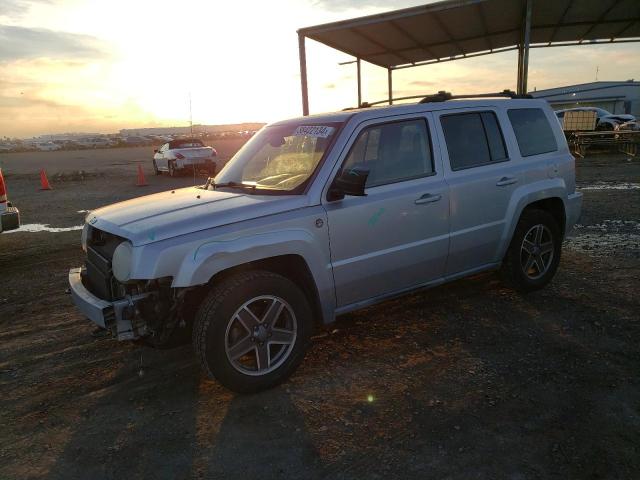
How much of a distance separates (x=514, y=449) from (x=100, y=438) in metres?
2.41

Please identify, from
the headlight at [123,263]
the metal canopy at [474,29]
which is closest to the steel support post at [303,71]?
the metal canopy at [474,29]

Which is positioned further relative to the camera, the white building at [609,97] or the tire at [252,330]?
the white building at [609,97]

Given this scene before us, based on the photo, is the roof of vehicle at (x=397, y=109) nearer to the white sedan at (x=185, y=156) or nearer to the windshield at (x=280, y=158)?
Result: the windshield at (x=280, y=158)

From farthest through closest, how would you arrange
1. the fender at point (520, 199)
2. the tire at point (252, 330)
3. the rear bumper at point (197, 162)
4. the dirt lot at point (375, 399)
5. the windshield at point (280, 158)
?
the rear bumper at point (197, 162), the fender at point (520, 199), the windshield at point (280, 158), the tire at point (252, 330), the dirt lot at point (375, 399)

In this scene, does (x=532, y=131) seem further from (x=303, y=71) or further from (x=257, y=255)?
(x=303, y=71)

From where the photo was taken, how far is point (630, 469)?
7.97 ft

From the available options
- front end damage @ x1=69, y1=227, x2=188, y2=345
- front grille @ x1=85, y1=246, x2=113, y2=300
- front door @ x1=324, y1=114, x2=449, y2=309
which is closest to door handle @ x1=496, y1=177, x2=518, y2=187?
front door @ x1=324, y1=114, x2=449, y2=309

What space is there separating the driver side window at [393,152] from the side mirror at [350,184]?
0.76ft

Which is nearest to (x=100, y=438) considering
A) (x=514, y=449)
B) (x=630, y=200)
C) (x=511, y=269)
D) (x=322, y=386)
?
(x=322, y=386)

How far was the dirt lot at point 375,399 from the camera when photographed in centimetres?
260

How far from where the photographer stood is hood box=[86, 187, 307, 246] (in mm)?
3020

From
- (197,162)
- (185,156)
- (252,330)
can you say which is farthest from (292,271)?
(185,156)

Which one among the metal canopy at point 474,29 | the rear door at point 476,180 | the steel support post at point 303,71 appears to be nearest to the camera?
the rear door at point 476,180

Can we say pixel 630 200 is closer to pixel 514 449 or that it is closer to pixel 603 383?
pixel 603 383
